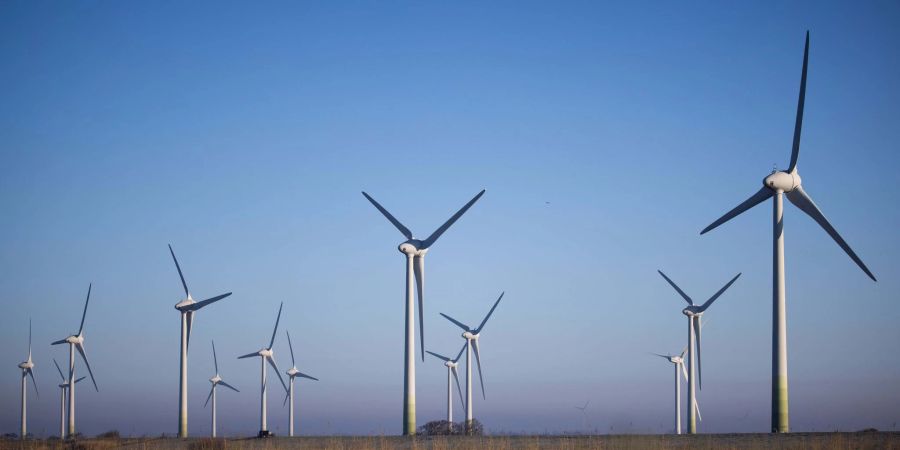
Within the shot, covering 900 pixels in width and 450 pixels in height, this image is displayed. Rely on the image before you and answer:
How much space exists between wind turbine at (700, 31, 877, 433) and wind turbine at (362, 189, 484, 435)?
78.9 feet

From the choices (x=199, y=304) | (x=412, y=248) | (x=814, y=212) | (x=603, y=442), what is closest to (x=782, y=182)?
(x=814, y=212)

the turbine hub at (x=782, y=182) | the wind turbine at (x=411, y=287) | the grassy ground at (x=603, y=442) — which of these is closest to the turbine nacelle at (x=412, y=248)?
the wind turbine at (x=411, y=287)

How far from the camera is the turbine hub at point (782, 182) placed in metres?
74.6

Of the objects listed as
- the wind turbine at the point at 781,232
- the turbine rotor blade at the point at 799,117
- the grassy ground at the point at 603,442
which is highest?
the turbine rotor blade at the point at 799,117

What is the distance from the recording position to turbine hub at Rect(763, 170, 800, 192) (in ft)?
245

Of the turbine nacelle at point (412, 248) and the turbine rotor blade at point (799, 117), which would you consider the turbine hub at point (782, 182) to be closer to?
the turbine rotor blade at point (799, 117)

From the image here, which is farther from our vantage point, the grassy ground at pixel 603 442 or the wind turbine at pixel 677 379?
the wind turbine at pixel 677 379

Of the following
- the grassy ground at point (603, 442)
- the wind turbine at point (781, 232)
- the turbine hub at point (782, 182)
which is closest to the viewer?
the grassy ground at point (603, 442)

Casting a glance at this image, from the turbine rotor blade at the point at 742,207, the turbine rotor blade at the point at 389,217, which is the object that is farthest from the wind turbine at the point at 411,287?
the turbine rotor blade at the point at 742,207

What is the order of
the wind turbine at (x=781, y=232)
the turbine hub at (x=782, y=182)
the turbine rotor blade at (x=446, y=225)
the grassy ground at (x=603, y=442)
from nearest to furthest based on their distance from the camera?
the grassy ground at (x=603, y=442) → the wind turbine at (x=781, y=232) → the turbine hub at (x=782, y=182) → the turbine rotor blade at (x=446, y=225)

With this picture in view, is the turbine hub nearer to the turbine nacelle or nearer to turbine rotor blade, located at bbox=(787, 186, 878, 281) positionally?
turbine rotor blade, located at bbox=(787, 186, 878, 281)

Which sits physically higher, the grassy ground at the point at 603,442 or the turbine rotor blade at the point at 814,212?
the turbine rotor blade at the point at 814,212

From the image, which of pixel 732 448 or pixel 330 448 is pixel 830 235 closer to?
pixel 732 448

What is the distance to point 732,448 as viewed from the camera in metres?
51.2
